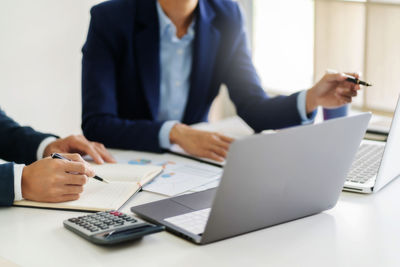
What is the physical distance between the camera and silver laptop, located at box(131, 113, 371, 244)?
3.12 ft

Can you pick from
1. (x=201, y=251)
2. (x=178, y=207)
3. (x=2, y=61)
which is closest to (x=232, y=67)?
(x=178, y=207)

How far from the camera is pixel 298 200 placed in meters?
1.11

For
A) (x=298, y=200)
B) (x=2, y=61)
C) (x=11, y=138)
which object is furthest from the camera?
(x=2, y=61)

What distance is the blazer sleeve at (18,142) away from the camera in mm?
1555

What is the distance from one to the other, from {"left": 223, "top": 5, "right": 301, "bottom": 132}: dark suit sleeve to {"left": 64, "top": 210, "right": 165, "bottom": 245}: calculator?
3.02 ft

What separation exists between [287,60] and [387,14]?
0.87 meters

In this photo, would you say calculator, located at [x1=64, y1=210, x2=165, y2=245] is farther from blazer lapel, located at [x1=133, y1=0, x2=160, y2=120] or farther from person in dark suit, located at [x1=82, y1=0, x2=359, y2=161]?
blazer lapel, located at [x1=133, y1=0, x2=160, y2=120]

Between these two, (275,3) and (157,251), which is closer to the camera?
(157,251)

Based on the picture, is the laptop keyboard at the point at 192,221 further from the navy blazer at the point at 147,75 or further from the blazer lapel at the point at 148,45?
the blazer lapel at the point at 148,45

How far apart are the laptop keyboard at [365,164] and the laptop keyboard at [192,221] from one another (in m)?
0.42

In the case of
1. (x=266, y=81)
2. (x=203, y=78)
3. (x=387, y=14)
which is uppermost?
(x=387, y=14)

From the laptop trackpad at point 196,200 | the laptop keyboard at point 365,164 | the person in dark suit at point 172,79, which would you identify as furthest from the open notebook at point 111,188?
the laptop keyboard at point 365,164

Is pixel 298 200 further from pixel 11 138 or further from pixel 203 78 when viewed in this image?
pixel 203 78

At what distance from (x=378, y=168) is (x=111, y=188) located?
62 cm
